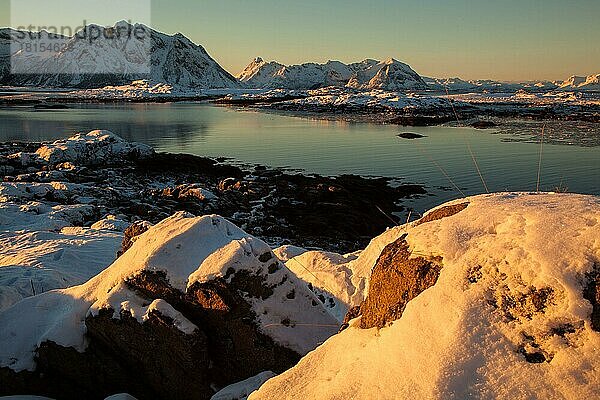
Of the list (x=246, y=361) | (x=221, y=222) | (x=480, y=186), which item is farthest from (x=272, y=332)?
(x=480, y=186)

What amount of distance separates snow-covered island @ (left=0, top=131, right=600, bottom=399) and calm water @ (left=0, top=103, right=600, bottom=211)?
50.0ft

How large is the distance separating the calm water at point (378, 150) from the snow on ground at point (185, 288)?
15.0m

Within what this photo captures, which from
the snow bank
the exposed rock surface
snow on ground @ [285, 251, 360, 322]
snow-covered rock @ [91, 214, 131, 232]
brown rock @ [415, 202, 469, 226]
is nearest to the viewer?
Result: brown rock @ [415, 202, 469, 226]

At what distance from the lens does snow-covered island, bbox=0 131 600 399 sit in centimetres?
241

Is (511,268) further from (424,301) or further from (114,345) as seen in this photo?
(114,345)

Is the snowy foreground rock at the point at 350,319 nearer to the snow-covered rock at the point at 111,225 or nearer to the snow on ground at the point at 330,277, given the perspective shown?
the snow on ground at the point at 330,277

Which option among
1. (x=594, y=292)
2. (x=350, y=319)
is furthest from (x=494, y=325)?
(x=350, y=319)

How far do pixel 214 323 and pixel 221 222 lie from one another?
1.21 meters

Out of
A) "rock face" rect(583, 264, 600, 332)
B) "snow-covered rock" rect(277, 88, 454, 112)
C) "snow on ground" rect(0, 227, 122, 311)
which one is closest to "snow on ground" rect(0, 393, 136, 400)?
"snow on ground" rect(0, 227, 122, 311)

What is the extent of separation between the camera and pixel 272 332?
15.4ft

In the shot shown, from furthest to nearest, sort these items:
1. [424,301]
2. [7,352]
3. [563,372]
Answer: [7,352]
[424,301]
[563,372]

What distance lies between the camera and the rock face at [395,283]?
290 cm

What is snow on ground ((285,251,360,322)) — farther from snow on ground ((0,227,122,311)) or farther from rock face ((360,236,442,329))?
snow on ground ((0,227,122,311))

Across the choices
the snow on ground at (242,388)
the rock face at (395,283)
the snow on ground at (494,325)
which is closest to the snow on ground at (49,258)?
the snow on ground at (242,388)
